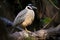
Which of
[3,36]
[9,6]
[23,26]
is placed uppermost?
[9,6]

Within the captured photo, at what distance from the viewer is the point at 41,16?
6.50 m

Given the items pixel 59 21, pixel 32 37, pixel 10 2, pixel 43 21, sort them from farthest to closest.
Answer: pixel 10 2
pixel 43 21
pixel 59 21
pixel 32 37

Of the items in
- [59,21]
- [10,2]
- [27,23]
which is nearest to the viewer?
[27,23]

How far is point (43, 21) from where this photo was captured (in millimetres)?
6301

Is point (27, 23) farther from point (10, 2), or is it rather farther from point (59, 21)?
point (10, 2)

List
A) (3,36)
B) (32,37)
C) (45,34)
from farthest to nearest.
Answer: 1. (45,34)
2. (32,37)
3. (3,36)

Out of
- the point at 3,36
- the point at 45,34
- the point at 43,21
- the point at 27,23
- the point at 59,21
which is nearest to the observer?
the point at 3,36

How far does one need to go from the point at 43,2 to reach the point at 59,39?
7.44ft

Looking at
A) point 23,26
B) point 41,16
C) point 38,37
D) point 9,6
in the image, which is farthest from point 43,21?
point 38,37

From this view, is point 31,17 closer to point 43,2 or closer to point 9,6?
point 43,2

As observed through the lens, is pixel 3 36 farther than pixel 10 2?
No

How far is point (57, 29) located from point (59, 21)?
5.46 feet

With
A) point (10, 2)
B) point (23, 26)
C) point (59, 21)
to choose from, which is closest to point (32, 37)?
point (23, 26)

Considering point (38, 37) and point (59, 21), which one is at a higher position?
point (59, 21)
